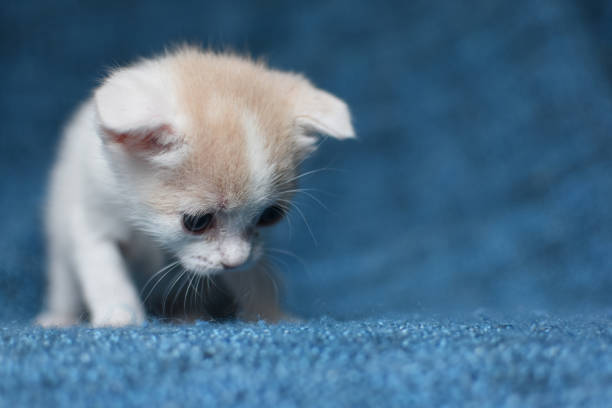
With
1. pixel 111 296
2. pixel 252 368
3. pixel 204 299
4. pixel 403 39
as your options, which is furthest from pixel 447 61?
pixel 252 368

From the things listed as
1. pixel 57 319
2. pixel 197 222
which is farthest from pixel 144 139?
pixel 57 319

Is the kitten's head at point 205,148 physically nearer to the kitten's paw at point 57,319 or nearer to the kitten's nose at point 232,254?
the kitten's nose at point 232,254

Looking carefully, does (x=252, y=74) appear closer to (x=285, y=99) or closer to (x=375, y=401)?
(x=285, y=99)

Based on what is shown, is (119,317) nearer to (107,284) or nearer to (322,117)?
(107,284)

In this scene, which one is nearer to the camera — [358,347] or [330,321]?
[358,347]

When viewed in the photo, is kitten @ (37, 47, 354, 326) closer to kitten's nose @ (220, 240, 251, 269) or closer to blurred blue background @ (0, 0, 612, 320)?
kitten's nose @ (220, 240, 251, 269)

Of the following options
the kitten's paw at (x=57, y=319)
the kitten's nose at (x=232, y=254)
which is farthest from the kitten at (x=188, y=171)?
the kitten's paw at (x=57, y=319)
